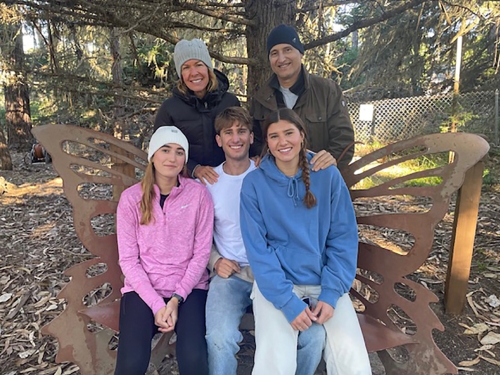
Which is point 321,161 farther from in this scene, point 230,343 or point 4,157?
point 4,157

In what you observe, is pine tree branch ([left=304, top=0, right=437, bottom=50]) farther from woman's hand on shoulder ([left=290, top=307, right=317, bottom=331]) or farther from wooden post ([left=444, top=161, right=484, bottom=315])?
woman's hand on shoulder ([left=290, top=307, right=317, bottom=331])

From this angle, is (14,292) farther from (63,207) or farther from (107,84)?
(63,207)

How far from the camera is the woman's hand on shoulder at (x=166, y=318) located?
6.64ft

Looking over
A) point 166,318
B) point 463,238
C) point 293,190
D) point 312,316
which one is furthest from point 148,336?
point 463,238

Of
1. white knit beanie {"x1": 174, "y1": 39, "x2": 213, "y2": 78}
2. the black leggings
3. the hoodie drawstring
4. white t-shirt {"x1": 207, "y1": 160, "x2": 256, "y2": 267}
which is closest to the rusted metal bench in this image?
the black leggings

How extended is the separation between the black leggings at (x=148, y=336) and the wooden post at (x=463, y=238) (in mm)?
1908

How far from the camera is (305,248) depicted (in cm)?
212

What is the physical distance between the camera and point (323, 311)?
196 centimetres

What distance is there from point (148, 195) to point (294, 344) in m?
1.17

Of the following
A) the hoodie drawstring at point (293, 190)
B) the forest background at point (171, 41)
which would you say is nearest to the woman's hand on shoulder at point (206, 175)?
the hoodie drawstring at point (293, 190)

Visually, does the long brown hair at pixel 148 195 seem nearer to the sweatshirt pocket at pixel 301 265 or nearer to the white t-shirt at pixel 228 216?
the white t-shirt at pixel 228 216

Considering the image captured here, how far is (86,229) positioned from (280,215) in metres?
1.19

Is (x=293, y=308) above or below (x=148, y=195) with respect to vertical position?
below

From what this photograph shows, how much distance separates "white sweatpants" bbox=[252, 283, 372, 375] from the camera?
1831 millimetres
